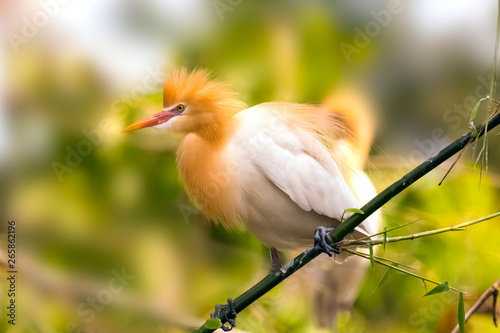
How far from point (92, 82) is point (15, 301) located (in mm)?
459

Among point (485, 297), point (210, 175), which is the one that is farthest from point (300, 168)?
point (485, 297)

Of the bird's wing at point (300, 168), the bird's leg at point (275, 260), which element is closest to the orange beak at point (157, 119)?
the bird's wing at point (300, 168)

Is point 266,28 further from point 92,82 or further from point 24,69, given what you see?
point 24,69

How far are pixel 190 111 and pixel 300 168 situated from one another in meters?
0.23

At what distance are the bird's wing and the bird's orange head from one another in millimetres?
67

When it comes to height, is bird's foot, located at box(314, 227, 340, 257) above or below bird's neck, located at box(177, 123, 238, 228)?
below

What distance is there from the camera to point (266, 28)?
106 centimetres

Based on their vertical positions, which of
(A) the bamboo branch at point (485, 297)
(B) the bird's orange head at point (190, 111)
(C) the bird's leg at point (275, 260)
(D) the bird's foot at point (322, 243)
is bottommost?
(A) the bamboo branch at point (485, 297)

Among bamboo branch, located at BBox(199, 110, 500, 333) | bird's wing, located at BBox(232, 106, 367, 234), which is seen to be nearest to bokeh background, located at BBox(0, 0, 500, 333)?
bird's wing, located at BBox(232, 106, 367, 234)

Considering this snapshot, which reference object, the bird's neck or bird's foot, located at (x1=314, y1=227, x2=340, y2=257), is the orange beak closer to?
the bird's neck

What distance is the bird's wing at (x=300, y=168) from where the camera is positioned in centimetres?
87

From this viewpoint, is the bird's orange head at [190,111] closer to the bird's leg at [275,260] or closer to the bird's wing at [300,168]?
the bird's wing at [300,168]

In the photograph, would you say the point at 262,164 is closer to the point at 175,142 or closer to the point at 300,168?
the point at 300,168

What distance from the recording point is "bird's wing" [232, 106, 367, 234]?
0.87 metres
